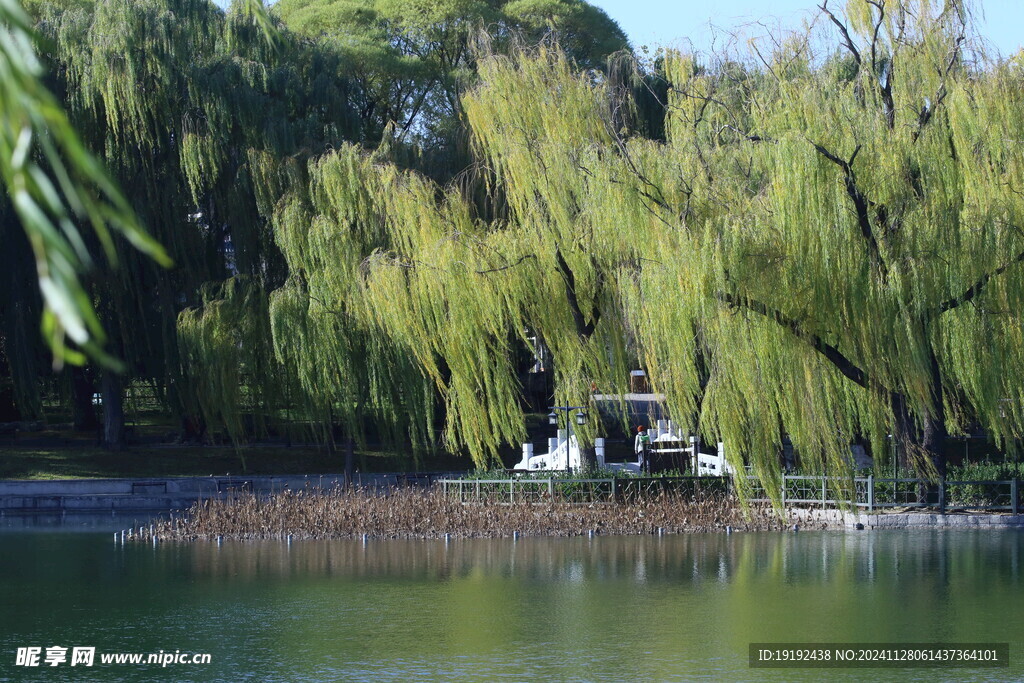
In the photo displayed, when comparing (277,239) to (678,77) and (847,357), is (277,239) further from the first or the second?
(847,357)

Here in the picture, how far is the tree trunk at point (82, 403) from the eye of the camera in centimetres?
3097

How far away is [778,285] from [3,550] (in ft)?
44.1

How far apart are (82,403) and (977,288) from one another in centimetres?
2526

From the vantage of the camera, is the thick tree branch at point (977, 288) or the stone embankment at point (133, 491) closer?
the thick tree branch at point (977, 288)

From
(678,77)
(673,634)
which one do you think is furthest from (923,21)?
(673,634)

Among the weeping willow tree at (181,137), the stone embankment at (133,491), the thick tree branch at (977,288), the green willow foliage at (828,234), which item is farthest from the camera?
the weeping willow tree at (181,137)

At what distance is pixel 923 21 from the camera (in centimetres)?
1738

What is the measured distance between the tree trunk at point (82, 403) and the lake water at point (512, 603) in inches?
469

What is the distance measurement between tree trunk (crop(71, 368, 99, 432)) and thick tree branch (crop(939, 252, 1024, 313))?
2192cm

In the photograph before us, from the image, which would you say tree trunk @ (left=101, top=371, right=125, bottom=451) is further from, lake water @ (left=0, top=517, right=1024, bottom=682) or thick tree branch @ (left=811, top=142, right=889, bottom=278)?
thick tree branch @ (left=811, top=142, right=889, bottom=278)

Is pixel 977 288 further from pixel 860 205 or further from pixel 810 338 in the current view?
pixel 810 338

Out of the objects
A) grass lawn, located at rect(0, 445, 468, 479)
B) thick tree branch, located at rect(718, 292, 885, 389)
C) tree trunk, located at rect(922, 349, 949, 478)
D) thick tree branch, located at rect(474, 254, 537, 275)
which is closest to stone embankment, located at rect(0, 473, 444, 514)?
grass lawn, located at rect(0, 445, 468, 479)

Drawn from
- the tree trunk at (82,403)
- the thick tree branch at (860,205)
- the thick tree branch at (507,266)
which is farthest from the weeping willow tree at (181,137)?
the thick tree branch at (860,205)

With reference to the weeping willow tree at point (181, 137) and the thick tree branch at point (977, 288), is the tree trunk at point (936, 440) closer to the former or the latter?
the thick tree branch at point (977, 288)
